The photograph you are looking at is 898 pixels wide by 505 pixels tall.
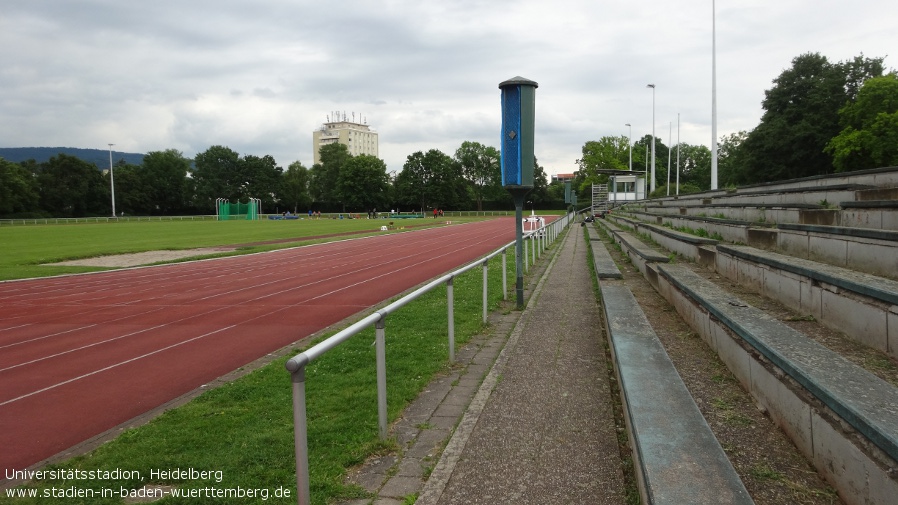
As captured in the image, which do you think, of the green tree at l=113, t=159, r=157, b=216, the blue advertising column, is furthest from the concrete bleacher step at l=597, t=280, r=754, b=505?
the green tree at l=113, t=159, r=157, b=216

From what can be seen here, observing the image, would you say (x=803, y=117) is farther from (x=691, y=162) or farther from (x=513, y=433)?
(x=691, y=162)

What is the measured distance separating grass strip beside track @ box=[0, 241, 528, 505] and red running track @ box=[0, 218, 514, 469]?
0.78m

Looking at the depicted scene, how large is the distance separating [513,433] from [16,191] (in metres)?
87.9

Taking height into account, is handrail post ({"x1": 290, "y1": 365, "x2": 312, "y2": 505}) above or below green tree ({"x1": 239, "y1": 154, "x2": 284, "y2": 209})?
below

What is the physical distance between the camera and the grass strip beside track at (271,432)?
144 inches

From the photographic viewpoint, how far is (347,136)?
17088 cm

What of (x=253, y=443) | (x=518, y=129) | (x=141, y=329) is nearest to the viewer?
(x=253, y=443)

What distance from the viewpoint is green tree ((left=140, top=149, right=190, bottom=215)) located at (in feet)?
306

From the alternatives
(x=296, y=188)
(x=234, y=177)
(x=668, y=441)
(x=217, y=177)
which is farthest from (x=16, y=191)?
(x=668, y=441)

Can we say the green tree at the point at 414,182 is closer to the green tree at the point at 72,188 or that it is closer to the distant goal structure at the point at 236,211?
the distant goal structure at the point at 236,211

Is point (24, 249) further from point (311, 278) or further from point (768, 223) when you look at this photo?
point (768, 223)

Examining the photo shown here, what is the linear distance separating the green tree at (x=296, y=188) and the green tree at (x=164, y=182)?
54.1 ft

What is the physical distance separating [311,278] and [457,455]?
12662 mm

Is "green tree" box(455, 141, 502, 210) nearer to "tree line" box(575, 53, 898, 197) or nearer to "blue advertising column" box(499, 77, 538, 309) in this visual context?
"tree line" box(575, 53, 898, 197)
